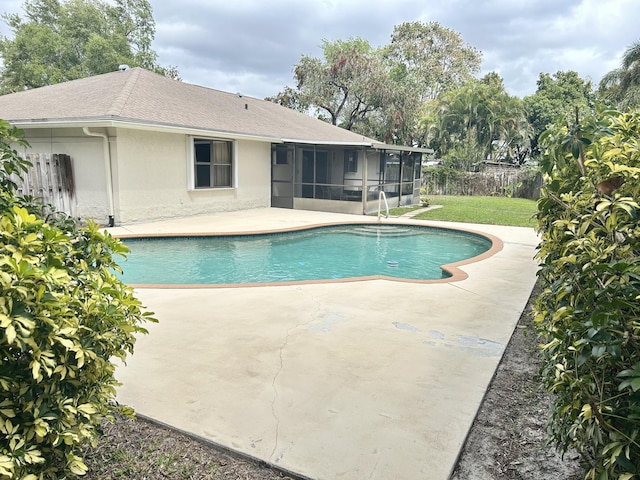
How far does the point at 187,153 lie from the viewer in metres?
13.3

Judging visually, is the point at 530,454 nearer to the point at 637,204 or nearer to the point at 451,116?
the point at 637,204

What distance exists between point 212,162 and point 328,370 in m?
12.1

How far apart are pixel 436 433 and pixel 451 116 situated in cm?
2732

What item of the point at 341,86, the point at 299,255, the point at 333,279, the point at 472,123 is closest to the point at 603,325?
the point at 333,279

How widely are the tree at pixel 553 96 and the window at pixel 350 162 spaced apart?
848 inches

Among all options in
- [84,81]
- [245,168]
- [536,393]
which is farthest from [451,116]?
[536,393]

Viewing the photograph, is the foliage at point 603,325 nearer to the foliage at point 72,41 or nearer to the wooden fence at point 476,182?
the wooden fence at point 476,182

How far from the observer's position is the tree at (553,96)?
110ft

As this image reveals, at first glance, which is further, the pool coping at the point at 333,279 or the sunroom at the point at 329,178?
the sunroom at the point at 329,178

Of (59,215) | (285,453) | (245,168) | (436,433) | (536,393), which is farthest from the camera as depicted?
(245,168)

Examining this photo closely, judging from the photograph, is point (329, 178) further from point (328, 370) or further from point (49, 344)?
point (49, 344)

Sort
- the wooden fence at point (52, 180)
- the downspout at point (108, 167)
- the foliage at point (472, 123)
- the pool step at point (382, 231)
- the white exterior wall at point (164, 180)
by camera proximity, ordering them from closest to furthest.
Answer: the wooden fence at point (52, 180) → the downspout at point (108, 167) → the white exterior wall at point (164, 180) → the pool step at point (382, 231) → the foliage at point (472, 123)

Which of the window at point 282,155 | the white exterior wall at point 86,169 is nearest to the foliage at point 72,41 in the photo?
the window at point 282,155

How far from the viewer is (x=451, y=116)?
1080 inches
